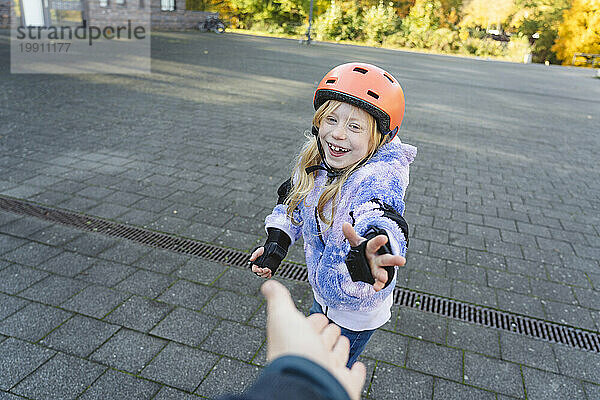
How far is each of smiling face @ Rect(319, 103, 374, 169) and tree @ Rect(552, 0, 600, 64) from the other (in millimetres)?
41466

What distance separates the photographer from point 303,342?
2.95 ft

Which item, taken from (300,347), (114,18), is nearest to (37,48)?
(114,18)

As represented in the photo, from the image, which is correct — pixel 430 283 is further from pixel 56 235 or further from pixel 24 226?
pixel 24 226

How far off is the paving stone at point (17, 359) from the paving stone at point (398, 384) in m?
2.13

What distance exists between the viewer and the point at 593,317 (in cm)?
374

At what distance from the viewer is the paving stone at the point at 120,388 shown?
106 inches

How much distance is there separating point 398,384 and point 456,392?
14.4 inches

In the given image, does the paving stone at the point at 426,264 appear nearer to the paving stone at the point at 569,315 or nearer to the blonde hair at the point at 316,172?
the paving stone at the point at 569,315

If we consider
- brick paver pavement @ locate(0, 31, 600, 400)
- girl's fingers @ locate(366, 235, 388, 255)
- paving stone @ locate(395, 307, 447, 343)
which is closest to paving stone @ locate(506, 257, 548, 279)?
brick paver pavement @ locate(0, 31, 600, 400)

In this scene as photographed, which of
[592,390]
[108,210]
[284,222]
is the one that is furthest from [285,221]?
[108,210]

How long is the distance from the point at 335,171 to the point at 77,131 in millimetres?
6788

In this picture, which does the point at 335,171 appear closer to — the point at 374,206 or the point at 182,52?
the point at 374,206

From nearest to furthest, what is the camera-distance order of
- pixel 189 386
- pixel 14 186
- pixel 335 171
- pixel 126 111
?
pixel 335 171 < pixel 189 386 < pixel 14 186 < pixel 126 111

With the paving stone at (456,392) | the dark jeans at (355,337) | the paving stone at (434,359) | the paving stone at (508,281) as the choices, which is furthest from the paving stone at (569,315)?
the dark jeans at (355,337)
